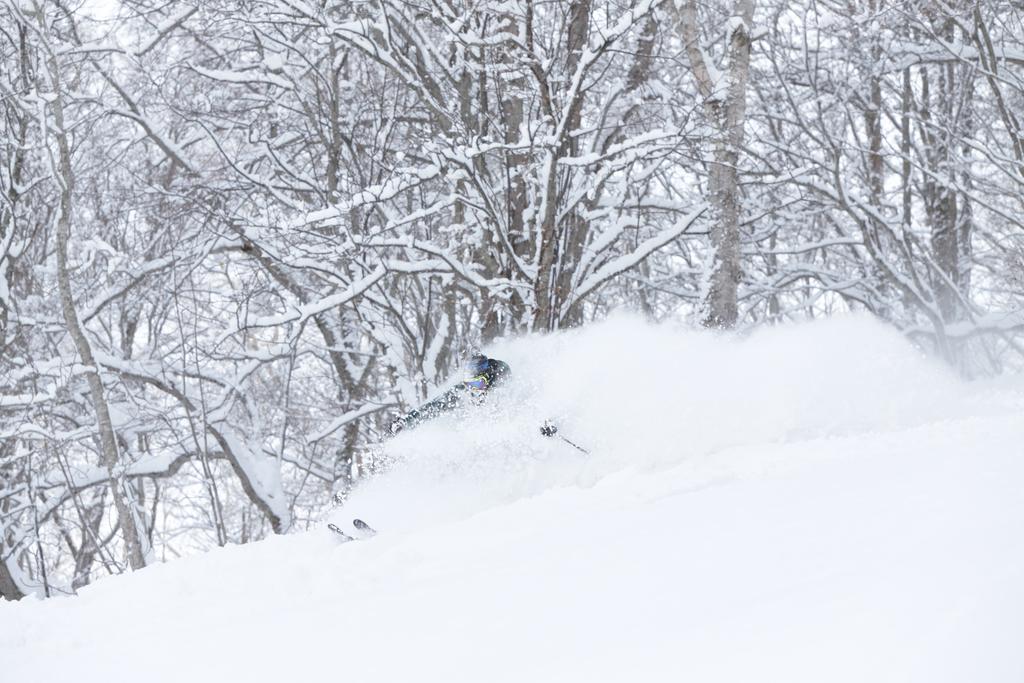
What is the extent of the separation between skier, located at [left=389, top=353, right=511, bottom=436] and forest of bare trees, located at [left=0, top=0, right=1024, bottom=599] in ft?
3.29

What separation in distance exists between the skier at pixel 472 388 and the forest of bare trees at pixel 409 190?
100 cm

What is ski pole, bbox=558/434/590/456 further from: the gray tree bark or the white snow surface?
the gray tree bark

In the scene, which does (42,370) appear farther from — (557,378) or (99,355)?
(557,378)

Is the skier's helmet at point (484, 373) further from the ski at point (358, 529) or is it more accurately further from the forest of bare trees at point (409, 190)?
the ski at point (358, 529)

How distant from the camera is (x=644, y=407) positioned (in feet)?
18.4

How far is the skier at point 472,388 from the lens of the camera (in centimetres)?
591

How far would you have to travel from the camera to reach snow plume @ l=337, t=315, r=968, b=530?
532 centimetres

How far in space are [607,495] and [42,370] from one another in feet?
19.0

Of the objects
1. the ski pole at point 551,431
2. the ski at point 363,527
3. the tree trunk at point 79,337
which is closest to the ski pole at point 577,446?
the ski pole at point 551,431

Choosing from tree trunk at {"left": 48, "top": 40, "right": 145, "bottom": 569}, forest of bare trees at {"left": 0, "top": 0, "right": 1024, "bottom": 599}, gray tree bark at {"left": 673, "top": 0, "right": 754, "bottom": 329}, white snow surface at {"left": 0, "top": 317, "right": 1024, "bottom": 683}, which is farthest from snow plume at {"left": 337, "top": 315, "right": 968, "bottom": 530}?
tree trunk at {"left": 48, "top": 40, "right": 145, "bottom": 569}

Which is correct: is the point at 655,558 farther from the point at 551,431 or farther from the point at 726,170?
the point at 726,170

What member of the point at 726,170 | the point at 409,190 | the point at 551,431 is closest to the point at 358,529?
the point at 551,431

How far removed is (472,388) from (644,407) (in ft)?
3.54

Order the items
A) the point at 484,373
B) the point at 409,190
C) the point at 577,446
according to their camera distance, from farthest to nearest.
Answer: the point at 409,190 < the point at 484,373 < the point at 577,446
